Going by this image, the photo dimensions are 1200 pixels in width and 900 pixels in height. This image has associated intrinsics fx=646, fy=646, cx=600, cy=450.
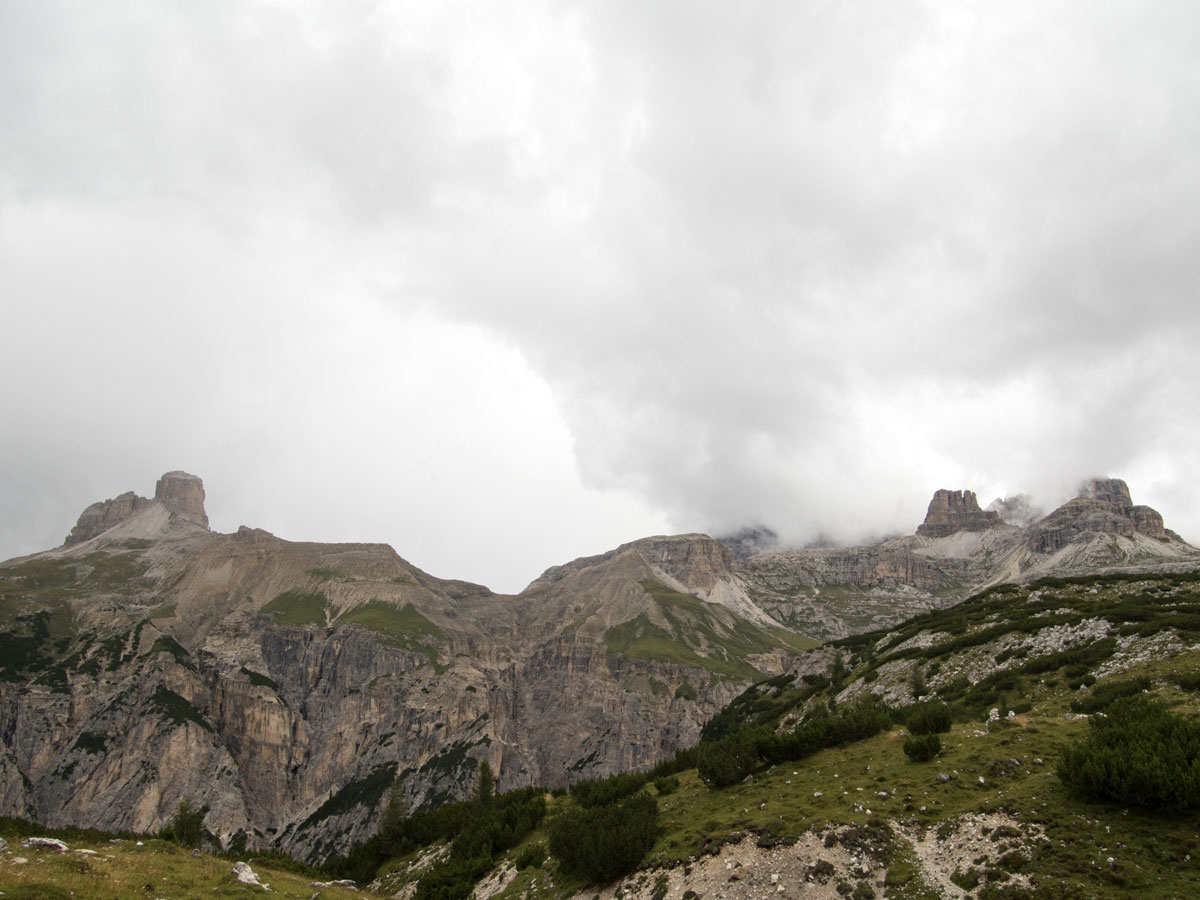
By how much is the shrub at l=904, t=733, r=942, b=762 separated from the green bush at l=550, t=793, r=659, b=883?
39.7ft

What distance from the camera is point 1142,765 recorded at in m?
20.4

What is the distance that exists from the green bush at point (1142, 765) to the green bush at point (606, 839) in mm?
16329

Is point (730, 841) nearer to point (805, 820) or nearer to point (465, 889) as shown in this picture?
point (805, 820)

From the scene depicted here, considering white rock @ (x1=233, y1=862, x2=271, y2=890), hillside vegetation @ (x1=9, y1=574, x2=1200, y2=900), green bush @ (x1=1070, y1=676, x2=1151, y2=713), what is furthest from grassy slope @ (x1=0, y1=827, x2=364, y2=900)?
green bush @ (x1=1070, y1=676, x2=1151, y2=713)

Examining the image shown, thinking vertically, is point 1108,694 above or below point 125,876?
above

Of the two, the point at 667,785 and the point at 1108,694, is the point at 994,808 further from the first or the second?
the point at 667,785

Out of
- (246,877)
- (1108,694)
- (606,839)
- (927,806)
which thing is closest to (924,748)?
(927,806)

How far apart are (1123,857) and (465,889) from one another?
29.0 m

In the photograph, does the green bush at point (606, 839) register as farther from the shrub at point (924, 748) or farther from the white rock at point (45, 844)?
the white rock at point (45, 844)

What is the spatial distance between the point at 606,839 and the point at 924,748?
14655 mm

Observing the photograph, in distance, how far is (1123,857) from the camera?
1880cm

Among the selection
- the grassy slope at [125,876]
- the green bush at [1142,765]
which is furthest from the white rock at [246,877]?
the green bush at [1142,765]

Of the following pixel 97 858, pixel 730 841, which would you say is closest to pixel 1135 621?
pixel 730 841

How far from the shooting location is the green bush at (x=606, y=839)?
26969mm
